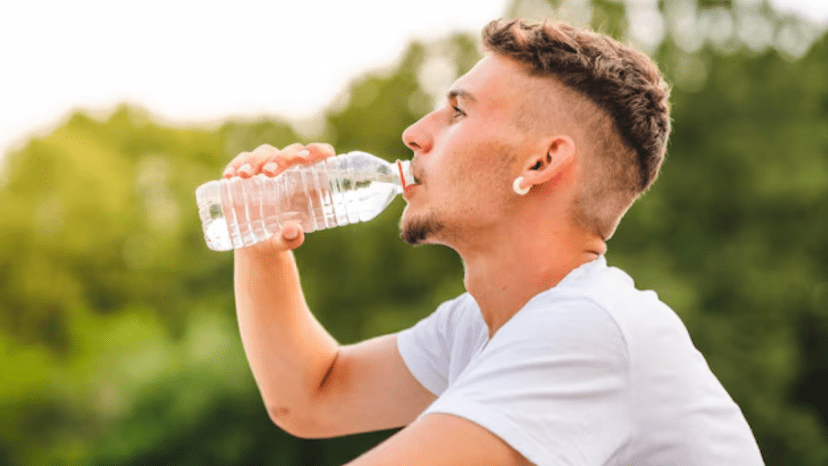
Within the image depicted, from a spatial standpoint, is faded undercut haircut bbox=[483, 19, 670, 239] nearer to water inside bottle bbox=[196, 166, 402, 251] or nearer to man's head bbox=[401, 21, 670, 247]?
man's head bbox=[401, 21, 670, 247]

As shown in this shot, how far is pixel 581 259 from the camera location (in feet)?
6.90

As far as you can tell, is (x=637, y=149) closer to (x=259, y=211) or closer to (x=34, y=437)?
(x=259, y=211)

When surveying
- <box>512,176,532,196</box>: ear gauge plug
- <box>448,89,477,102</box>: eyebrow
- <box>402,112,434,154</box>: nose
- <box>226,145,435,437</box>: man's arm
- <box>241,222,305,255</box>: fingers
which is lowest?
<box>226,145,435,437</box>: man's arm

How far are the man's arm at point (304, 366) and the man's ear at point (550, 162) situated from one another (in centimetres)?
67

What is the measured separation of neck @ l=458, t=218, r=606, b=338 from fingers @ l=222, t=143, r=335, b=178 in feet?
1.31

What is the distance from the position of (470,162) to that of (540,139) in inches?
6.1

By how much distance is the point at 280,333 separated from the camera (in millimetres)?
2449

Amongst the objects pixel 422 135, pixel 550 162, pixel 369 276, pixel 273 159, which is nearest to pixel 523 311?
pixel 550 162

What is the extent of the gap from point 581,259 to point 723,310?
16.3 m

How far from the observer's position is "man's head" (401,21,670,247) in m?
2.11

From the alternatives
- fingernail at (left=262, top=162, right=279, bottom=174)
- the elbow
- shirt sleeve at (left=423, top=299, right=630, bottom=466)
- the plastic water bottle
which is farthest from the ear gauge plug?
the elbow

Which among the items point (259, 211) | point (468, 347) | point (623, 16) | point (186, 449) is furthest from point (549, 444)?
point (623, 16)

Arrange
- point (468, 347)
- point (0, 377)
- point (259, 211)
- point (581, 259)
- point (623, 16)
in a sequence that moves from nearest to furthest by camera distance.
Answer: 1. point (581, 259)
2. point (468, 347)
3. point (259, 211)
4. point (623, 16)
5. point (0, 377)

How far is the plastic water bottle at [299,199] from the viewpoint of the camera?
105 inches
